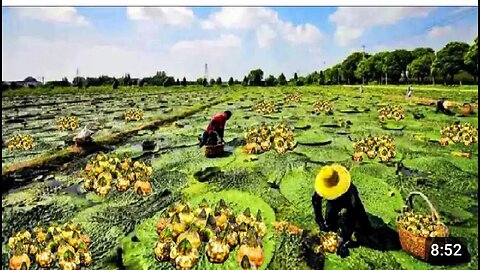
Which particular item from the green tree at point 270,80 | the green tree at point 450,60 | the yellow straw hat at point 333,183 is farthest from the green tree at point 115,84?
the green tree at point 450,60

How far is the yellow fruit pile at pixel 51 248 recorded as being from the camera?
249 cm

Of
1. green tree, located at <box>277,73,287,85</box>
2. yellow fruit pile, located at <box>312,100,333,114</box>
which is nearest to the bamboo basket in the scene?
yellow fruit pile, located at <box>312,100,333,114</box>

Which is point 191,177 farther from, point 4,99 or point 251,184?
point 4,99

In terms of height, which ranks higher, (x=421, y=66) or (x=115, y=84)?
(x=421, y=66)

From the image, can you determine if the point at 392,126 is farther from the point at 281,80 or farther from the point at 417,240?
the point at 417,240

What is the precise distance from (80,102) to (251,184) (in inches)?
60.9

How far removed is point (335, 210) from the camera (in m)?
2.57

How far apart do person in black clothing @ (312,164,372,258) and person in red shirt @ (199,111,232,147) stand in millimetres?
945

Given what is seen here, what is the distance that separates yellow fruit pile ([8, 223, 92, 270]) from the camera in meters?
2.49

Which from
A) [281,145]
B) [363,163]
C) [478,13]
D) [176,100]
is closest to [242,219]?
[281,145]

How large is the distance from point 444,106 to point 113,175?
2.50 metres

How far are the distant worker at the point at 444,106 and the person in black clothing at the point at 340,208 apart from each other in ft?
3.92

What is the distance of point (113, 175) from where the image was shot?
2.95m

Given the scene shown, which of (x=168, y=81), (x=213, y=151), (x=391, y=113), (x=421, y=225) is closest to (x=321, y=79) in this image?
(x=391, y=113)
